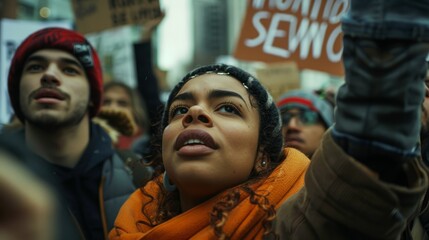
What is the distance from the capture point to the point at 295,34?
5.34 m

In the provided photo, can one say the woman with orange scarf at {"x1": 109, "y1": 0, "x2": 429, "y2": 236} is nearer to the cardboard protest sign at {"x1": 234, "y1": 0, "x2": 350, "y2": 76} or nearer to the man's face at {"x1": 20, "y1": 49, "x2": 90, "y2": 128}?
the man's face at {"x1": 20, "y1": 49, "x2": 90, "y2": 128}

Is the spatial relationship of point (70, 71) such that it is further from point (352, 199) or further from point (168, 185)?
point (352, 199)

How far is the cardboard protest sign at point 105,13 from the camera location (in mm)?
4996

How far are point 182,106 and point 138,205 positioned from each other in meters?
0.42

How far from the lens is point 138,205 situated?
2045 millimetres

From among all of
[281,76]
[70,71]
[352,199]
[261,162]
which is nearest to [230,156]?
[261,162]

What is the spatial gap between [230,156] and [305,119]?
6.20 ft

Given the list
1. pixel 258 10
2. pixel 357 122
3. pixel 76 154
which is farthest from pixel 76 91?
pixel 258 10

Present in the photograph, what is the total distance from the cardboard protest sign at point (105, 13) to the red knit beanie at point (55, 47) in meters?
1.80

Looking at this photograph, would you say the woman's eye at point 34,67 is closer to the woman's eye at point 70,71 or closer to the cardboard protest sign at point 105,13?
the woman's eye at point 70,71

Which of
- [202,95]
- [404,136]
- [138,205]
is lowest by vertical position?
[138,205]

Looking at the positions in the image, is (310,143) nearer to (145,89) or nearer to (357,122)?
(145,89)

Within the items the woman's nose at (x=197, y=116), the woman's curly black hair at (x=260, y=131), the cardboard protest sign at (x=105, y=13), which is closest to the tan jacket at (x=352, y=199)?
the woman's curly black hair at (x=260, y=131)

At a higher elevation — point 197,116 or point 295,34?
point 197,116
